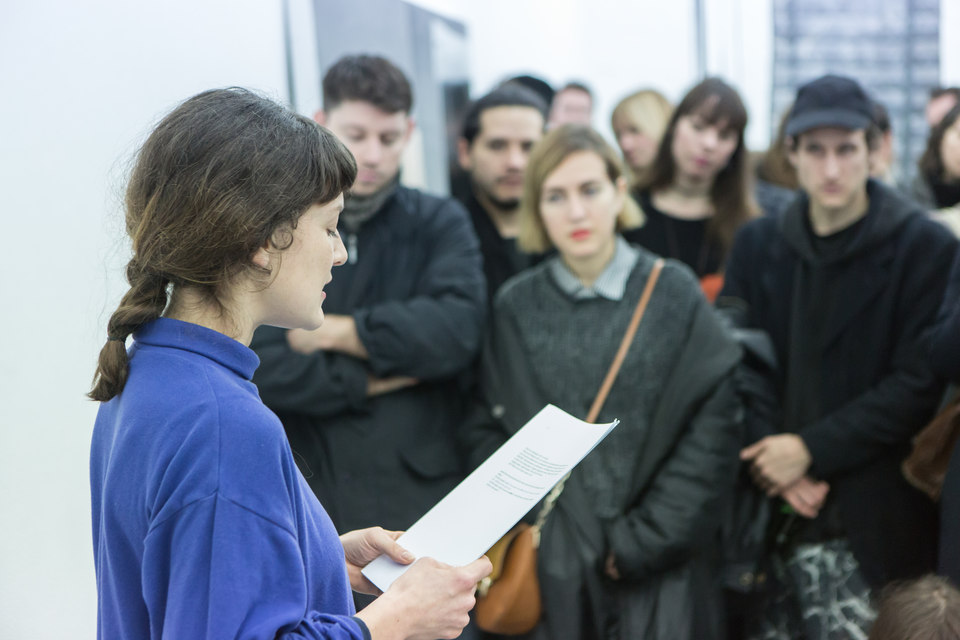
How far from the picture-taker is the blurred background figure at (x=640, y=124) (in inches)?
173

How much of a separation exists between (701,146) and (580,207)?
1.17 m

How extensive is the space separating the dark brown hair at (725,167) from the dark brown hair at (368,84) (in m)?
1.42

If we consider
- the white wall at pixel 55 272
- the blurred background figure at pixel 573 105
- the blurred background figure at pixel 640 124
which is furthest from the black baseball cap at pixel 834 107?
the blurred background figure at pixel 573 105

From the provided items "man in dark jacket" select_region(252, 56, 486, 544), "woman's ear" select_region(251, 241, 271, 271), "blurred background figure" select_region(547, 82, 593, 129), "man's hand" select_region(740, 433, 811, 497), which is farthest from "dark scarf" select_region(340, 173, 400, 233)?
"blurred background figure" select_region(547, 82, 593, 129)

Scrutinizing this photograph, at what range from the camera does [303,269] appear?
1228mm

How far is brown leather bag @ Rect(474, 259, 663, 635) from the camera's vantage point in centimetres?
236

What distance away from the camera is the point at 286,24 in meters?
2.93

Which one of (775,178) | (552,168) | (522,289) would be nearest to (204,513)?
(522,289)

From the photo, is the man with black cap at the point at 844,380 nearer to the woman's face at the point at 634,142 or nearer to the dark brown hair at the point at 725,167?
the dark brown hair at the point at 725,167

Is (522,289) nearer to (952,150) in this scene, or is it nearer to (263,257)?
(263,257)

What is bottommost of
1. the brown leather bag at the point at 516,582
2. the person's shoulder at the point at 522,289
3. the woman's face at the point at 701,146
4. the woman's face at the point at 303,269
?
the brown leather bag at the point at 516,582

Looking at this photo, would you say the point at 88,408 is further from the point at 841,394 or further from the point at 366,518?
the point at 841,394

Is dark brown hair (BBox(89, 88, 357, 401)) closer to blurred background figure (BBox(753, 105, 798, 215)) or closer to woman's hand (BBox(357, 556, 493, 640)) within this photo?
woman's hand (BBox(357, 556, 493, 640))

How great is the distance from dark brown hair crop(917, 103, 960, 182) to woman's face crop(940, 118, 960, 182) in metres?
0.02
